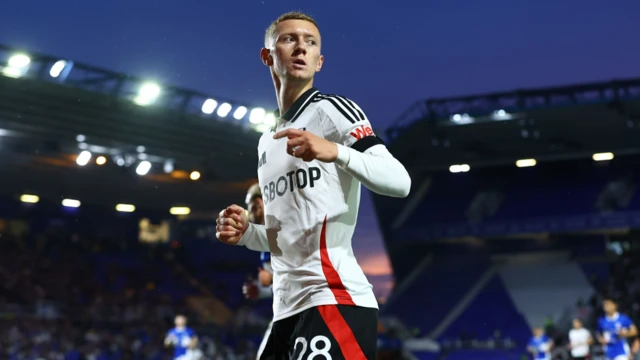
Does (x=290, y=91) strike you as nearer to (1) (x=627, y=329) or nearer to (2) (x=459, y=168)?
(1) (x=627, y=329)

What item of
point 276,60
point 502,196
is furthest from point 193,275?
point 276,60

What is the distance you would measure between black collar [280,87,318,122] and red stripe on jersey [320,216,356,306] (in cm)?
43

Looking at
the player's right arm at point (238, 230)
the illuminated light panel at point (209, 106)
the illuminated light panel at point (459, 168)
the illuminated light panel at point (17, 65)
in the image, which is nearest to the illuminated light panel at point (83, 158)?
the illuminated light panel at point (209, 106)

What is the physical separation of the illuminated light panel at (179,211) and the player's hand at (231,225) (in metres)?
28.0

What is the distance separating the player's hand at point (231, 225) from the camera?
3.05m

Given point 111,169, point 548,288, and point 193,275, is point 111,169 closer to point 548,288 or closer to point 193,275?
point 193,275

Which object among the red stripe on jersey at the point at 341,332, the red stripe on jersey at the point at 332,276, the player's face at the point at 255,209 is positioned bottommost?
the red stripe on jersey at the point at 341,332

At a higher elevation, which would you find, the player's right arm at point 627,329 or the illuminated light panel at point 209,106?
the illuminated light panel at point 209,106

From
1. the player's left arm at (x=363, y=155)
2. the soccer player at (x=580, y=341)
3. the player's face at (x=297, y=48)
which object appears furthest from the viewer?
the soccer player at (x=580, y=341)

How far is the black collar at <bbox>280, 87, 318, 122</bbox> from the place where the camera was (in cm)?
289

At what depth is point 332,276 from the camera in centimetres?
270

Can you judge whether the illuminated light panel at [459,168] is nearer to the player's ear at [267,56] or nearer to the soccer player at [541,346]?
the soccer player at [541,346]

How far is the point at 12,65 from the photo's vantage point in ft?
56.5

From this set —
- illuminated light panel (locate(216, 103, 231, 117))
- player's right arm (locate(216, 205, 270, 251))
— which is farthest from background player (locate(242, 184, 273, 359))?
illuminated light panel (locate(216, 103, 231, 117))
